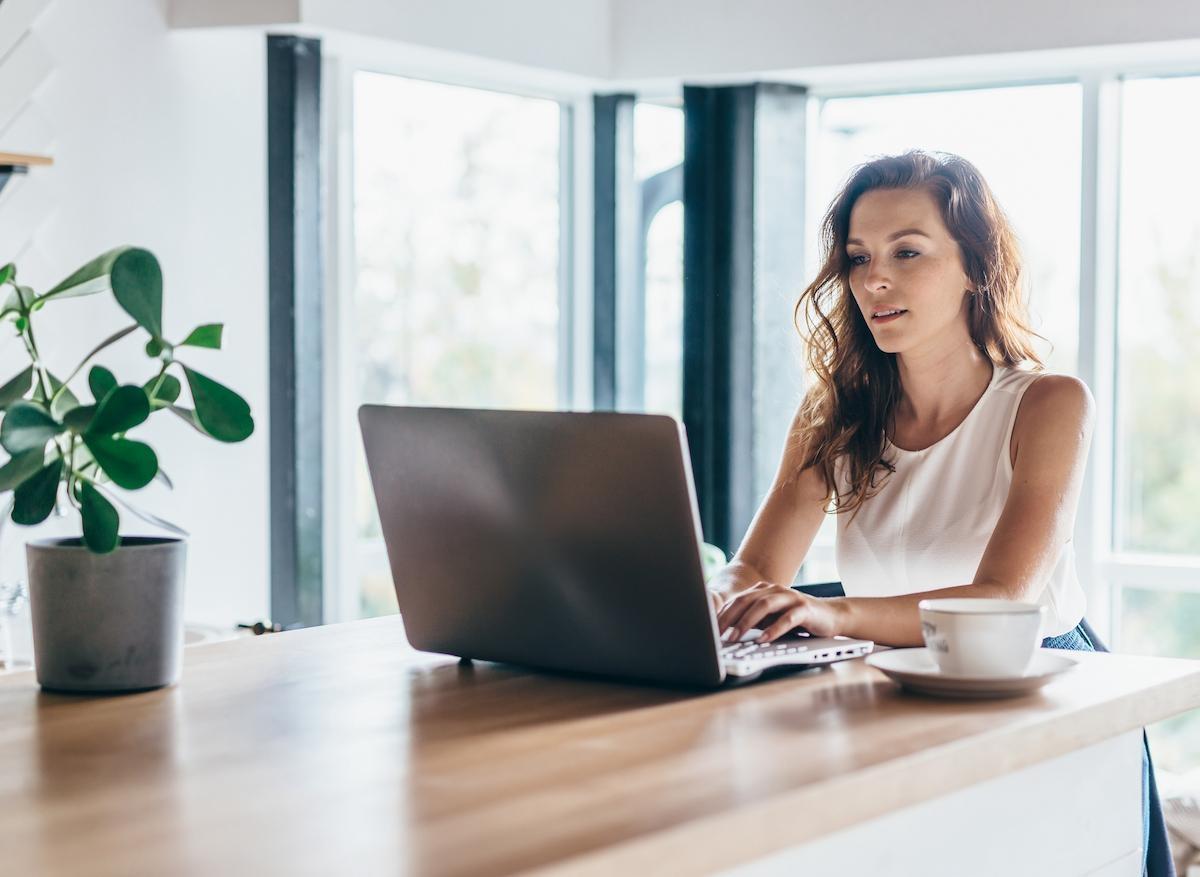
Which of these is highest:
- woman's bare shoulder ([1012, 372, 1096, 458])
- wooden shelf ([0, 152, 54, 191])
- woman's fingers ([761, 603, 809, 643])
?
wooden shelf ([0, 152, 54, 191])

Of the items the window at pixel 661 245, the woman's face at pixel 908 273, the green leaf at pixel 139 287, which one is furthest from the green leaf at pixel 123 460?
the window at pixel 661 245

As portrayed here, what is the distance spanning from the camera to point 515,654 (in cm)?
147

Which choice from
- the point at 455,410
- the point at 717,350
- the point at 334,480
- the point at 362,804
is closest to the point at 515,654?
the point at 455,410

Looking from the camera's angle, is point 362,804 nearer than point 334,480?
Yes

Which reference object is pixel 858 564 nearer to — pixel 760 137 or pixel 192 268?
pixel 192 268

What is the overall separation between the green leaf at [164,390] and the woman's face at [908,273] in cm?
105

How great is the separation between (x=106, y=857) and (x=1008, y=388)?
1535 mm

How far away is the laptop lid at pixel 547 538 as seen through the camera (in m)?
1.33

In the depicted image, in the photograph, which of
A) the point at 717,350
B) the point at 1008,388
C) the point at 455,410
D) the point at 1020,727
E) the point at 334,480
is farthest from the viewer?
the point at 717,350

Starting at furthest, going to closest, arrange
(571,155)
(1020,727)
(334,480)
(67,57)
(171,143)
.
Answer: (571,155)
(334,480)
(171,143)
(67,57)
(1020,727)

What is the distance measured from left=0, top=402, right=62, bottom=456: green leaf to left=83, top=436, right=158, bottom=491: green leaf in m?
0.04

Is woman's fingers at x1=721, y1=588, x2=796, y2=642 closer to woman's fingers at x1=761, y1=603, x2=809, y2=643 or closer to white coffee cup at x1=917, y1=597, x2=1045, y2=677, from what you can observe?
woman's fingers at x1=761, y1=603, x2=809, y2=643

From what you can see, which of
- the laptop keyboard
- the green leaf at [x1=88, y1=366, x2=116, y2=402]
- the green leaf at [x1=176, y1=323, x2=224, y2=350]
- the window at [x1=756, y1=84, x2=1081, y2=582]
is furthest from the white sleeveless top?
the window at [x1=756, y1=84, x2=1081, y2=582]

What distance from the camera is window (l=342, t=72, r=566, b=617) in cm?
377
